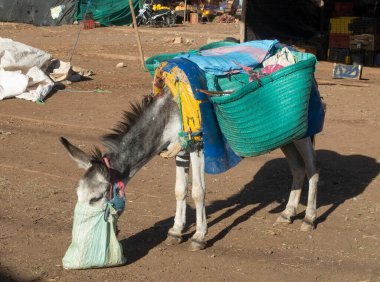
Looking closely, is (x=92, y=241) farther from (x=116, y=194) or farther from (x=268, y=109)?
(x=268, y=109)

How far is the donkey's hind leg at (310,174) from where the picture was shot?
6152 mm

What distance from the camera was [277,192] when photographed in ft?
23.8

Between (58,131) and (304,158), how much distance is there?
4.43 meters

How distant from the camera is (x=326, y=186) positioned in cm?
745

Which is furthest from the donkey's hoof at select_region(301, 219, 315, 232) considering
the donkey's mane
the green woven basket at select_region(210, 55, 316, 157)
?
the donkey's mane

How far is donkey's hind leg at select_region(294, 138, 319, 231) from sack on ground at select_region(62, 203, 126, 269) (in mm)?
1932

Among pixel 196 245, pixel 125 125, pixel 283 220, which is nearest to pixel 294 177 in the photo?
pixel 283 220

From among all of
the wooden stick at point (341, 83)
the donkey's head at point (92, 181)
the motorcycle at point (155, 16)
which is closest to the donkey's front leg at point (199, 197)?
the donkey's head at point (92, 181)

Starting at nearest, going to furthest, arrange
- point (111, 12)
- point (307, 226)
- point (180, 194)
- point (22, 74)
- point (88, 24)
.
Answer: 1. point (180, 194)
2. point (307, 226)
3. point (22, 74)
4. point (88, 24)
5. point (111, 12)

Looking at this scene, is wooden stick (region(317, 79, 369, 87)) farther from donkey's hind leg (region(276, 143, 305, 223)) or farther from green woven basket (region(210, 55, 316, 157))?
green woven basket (region(210, 55, 316, 157))

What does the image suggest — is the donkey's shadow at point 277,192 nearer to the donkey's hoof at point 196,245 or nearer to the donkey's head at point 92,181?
the donkey's hoof at point 196,245

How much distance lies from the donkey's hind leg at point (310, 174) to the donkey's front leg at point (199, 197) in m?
1.06

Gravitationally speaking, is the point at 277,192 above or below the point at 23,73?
below

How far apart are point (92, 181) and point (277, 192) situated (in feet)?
9.75
